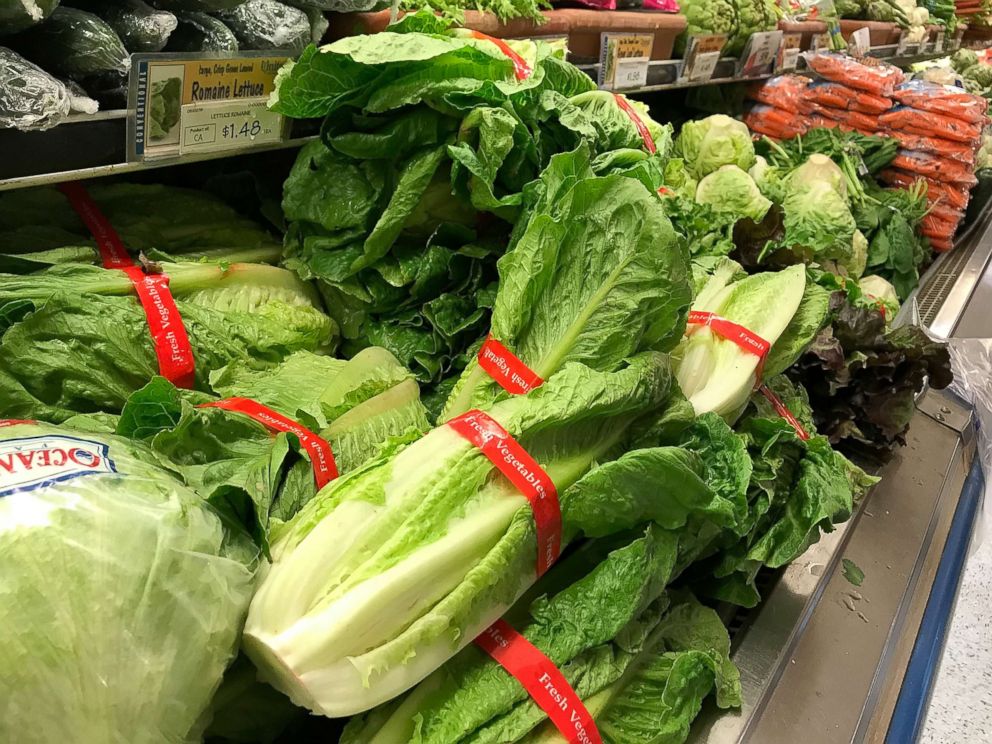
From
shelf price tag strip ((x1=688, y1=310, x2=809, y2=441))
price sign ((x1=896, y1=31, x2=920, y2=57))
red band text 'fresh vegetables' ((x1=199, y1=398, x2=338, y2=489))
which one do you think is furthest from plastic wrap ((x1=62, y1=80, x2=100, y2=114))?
price sign ((x1=896, y1=31, x2=920, y2=57))

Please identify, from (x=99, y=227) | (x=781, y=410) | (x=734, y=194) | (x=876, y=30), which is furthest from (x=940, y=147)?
(x=99, y=227)

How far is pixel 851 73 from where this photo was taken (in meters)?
4.10

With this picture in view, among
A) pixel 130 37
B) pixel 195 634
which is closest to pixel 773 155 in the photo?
pixel 130 37

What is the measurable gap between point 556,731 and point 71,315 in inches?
40.6

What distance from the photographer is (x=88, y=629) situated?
2.65ft

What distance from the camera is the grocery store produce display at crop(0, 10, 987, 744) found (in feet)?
2.93

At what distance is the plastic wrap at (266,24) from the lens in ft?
4.59

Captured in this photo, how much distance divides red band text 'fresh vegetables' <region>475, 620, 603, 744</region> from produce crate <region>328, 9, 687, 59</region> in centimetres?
130

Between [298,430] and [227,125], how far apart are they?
606mm

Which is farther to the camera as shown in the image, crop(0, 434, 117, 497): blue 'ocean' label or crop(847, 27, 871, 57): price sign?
crop(847, 27, 871, 57): price sign

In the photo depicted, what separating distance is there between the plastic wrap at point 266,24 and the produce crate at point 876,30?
4.20 meters

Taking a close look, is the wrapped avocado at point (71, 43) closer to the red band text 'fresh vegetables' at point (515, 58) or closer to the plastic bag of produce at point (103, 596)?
the plastic bag of produce at point (103, 596)

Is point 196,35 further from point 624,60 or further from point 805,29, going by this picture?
point 805,29

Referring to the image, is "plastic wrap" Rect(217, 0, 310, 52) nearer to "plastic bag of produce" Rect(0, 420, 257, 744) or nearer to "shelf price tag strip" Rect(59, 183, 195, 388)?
"shelf price tag strip" Rect(59, 183, 195, 388)
